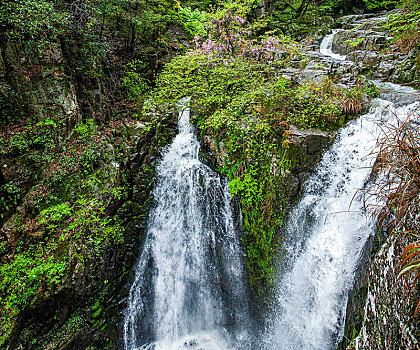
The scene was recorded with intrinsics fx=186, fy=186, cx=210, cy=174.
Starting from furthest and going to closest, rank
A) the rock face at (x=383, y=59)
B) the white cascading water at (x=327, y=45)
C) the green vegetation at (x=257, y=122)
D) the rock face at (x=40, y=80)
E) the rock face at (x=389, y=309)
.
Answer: the white cascading water at (x=327, y=45) → the rock face at (x=383, y=59) → the green vegetation at (x=257, y=122) → the rock face at (x=40, y=80) → the rock face at (x=389, y=309)

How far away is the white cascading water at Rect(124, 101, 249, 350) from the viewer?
15.8 ft

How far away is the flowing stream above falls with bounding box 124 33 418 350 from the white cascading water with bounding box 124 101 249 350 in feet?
0.08

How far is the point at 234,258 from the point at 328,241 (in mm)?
2256

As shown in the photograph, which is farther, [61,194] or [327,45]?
[327,45]

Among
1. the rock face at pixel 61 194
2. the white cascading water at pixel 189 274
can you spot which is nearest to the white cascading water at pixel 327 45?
the white cascading water at pixel 189 274

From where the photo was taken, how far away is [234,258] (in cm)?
492

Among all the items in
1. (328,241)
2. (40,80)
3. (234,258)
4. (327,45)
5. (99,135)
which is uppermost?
(40,80)

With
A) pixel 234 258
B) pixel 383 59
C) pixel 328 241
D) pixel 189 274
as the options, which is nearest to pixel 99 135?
pixel 189 274

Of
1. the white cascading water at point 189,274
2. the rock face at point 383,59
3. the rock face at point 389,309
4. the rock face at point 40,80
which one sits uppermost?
the rock face at point 40,80

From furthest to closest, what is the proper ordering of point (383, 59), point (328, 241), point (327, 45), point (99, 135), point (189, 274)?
1. point (327, 45)
2. point (383, 59)
3. point (99, 135)
4. point (189, 274)
5. point (328, 241)

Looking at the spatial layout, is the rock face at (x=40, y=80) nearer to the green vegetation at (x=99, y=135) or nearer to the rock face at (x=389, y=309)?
the green vegetation at (x=99, y=135)

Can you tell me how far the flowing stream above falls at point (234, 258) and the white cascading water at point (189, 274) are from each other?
2cm

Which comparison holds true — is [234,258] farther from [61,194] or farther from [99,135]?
[99,135]

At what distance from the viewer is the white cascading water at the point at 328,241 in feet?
11.9
